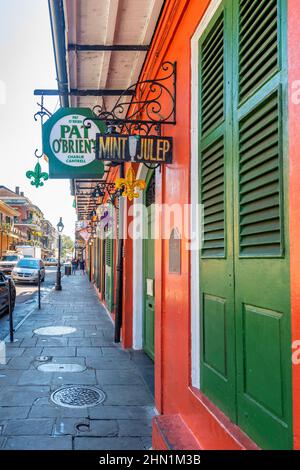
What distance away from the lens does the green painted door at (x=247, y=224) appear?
6.73 ft

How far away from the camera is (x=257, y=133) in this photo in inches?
93.1

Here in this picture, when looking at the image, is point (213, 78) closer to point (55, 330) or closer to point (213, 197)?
point (213, 197)

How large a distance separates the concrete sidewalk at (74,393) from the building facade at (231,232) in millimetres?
571

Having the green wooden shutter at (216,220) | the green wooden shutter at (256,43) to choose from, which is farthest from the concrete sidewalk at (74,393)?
the green wooden shutter at (256,43)

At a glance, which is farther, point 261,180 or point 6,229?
point 6,229

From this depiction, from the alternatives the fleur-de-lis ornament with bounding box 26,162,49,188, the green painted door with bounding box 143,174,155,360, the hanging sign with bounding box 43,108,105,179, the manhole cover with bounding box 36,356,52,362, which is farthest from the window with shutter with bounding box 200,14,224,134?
the manhole cover with bounding box 36,356,52,362

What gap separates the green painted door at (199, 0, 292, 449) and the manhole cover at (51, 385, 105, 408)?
229 centimetres

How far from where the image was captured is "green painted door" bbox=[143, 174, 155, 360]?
6.78 m

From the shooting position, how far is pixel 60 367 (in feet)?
21.4

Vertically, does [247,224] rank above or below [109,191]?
below

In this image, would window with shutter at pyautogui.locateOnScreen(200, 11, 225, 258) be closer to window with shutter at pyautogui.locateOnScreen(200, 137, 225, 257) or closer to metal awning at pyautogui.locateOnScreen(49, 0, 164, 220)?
window with shutter at pyautogui.locateOnScreen(200, 137, 225, 257)

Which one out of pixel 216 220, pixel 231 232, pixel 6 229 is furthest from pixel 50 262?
pixel 231 232

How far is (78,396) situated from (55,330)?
4.85 m
